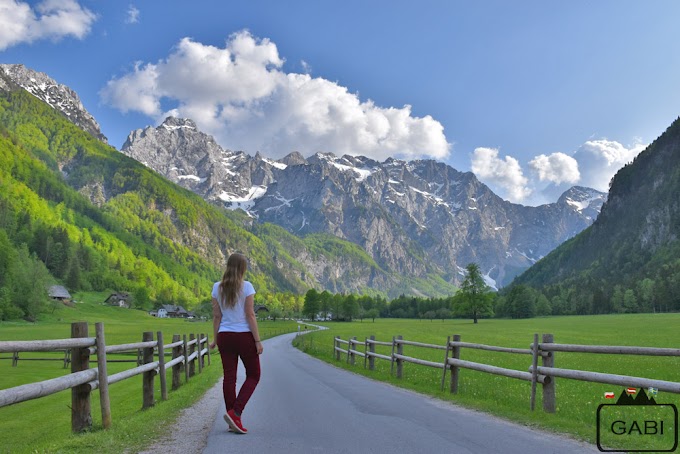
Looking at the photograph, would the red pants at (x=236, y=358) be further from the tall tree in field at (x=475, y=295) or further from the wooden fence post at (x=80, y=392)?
the tall tree in field at (x=475, y=295)

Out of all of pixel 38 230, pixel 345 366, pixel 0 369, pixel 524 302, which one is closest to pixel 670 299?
pixel 524 302

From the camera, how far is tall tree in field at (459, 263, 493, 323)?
400ft

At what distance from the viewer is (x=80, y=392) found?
8484 mm

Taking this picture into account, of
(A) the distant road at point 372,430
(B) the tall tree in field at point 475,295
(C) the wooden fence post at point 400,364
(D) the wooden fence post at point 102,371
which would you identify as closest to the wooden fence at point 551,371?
(A) the distant road at point 372,430

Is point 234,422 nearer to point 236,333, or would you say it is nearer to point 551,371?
point 236,333

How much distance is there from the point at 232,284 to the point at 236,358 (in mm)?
1207

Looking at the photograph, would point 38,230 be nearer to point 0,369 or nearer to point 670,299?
point 0,369

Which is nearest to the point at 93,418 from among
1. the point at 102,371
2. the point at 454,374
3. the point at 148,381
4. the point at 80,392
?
the point at 148,381

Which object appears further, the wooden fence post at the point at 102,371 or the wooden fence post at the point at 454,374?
the wooden fence post at the point at 454,374

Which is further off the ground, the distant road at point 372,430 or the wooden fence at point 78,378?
the wooden fence at point 78,378

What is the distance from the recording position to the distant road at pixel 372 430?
735cm

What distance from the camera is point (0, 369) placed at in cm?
3072

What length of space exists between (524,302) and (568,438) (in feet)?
510

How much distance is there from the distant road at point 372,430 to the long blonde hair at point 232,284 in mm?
2129
